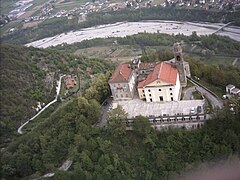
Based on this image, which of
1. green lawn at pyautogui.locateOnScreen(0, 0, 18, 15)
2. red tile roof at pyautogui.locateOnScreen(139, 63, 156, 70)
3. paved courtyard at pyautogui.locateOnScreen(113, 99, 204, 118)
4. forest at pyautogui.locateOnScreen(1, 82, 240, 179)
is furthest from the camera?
green lawn at pyautogui.locateOnScreen(0, 0, 18, 15)

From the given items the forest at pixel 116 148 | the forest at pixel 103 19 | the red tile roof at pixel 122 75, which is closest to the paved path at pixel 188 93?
the forest at pixel 116 148

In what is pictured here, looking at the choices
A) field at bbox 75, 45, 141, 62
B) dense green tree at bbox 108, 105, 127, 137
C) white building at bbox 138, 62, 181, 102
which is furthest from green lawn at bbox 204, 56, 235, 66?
dense green tree at bbox 108, 105, 127, 137

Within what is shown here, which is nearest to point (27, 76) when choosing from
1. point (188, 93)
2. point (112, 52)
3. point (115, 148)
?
point (115, 148)

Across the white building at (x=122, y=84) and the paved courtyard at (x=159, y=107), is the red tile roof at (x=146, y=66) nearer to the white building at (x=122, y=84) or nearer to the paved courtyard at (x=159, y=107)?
the white building at (x=122, y=84)

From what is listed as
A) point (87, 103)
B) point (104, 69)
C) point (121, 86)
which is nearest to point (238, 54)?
point (104, 69)

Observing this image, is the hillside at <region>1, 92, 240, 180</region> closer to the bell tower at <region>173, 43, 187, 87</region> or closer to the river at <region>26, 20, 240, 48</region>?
the bell tower at <region>173, 43, 187, 87</region>
